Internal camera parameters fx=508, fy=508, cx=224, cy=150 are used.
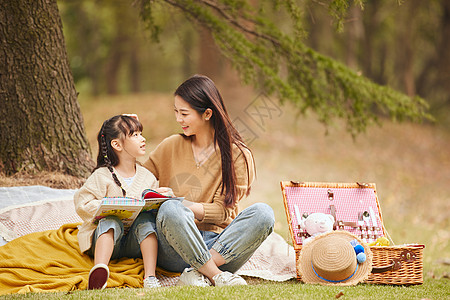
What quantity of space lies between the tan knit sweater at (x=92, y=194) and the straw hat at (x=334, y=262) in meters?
1.14

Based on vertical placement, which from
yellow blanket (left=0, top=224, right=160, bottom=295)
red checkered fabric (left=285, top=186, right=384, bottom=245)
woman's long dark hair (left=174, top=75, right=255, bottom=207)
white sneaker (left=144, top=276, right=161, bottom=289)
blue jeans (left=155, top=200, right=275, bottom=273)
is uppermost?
woman's long dark hair (left=174, top=75, right=255, bottom=207)

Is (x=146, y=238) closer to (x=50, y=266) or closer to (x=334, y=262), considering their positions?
(x=50, y=266)

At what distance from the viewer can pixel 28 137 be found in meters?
4.27

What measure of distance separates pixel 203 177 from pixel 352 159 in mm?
8204

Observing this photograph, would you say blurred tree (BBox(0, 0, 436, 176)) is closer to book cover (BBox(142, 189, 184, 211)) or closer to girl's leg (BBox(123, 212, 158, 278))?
girl's leg (BBox(123, 212, 158, 278))

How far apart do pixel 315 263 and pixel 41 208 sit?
2032 millimetres

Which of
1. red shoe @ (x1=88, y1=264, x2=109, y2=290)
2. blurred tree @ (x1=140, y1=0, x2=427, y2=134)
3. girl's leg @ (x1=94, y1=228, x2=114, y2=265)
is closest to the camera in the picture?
red shoe @ (x1=88, y1=264, x2=109, y2=290)

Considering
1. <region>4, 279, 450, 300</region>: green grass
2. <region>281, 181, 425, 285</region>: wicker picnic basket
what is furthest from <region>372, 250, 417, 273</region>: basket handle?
<region>4, 279, 450, 300</region>: green grass

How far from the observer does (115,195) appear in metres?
3.10

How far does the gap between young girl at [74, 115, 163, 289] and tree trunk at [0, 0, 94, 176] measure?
1.27 metres

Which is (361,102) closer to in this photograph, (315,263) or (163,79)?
(315,263)

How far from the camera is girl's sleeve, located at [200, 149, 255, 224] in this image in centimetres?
319

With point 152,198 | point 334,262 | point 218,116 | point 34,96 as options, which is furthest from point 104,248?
point 34,96

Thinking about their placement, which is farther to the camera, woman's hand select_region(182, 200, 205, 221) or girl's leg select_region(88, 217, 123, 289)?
woman's hand select_region(182, 200, 205, 221)
